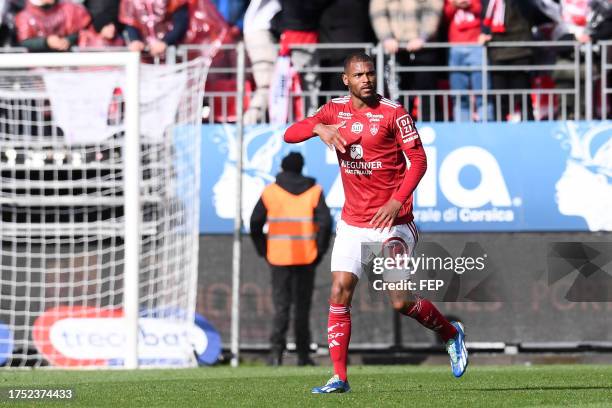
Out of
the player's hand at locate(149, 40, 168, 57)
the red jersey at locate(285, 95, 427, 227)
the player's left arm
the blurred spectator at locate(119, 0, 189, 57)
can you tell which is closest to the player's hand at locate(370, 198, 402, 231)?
the player's left arm

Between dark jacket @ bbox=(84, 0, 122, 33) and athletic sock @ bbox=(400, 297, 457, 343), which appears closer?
athletic sock @ bbox=(400, 297, 457, 343)

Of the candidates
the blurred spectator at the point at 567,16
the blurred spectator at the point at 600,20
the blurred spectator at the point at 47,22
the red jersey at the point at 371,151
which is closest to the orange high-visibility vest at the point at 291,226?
the blurred spectator at the point at 47,22

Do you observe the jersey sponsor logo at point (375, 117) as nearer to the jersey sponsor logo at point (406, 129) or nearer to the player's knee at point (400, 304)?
the jersey sponsor logo at point (406, 129)

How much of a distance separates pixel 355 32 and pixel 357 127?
19.6 ft

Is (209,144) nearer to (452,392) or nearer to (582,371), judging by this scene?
(582,371)

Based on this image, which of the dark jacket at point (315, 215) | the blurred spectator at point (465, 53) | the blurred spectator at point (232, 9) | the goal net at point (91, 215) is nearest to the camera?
the dark jacket at point (315, 215)

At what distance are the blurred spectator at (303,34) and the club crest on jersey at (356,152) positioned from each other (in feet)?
18.4

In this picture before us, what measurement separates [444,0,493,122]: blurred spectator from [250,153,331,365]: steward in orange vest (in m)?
1.97

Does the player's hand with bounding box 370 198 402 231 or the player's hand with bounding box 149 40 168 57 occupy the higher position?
the player's hand with bounding box 149 40 168 57

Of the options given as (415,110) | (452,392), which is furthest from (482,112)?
(452,392)

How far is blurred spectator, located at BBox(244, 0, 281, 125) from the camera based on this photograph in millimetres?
15438

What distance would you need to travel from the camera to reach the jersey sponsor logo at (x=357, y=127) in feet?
31.6

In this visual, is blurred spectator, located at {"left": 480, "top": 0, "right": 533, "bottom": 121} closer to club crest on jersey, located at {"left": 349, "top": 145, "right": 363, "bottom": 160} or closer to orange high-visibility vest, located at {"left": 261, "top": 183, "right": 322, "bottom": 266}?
orange high-visibility vest, located at {"left": 261, "top": 183, "right": 322, "bottom": 266}

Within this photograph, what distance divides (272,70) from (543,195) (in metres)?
3.35
